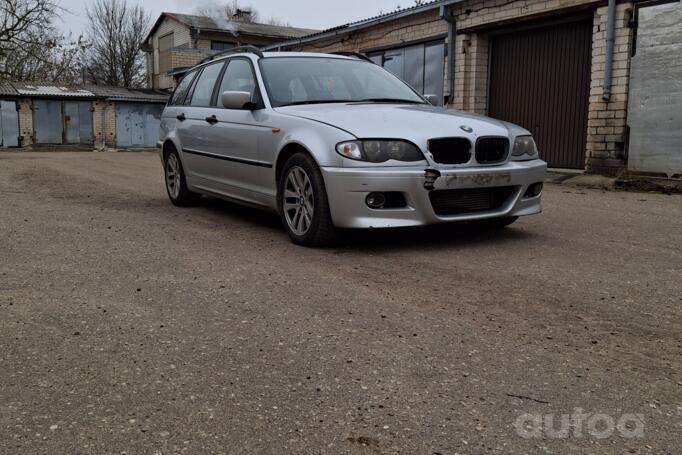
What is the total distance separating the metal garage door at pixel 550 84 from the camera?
42.8 feet

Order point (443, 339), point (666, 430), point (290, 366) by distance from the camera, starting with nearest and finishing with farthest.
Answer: point (666, 430)
point (290, 366)
point (443, 339)

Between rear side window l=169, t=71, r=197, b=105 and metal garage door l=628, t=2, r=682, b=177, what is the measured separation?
24.5ft

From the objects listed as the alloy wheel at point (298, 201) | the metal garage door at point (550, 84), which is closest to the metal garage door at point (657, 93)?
the metal garage door at point (550, 84)

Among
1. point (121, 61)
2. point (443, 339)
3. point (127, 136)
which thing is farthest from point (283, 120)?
point (121, 61)

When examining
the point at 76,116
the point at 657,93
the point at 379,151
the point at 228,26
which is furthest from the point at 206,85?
the point at 228,26

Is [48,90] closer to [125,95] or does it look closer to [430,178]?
[125,95]

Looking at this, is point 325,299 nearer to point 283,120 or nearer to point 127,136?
point 283,120

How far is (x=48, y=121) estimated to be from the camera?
32.7 m

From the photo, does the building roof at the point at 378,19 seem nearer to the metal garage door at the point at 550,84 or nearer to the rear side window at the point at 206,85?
the metal garage door at the point at 550,84

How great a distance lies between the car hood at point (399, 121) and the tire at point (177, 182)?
237cm

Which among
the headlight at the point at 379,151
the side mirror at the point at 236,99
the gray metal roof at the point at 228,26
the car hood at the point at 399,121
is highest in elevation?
the gray metal roof at the point at 228,26

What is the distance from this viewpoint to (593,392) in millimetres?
2586

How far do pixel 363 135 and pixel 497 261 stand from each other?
4.29ft

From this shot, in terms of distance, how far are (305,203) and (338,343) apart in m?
2.37
